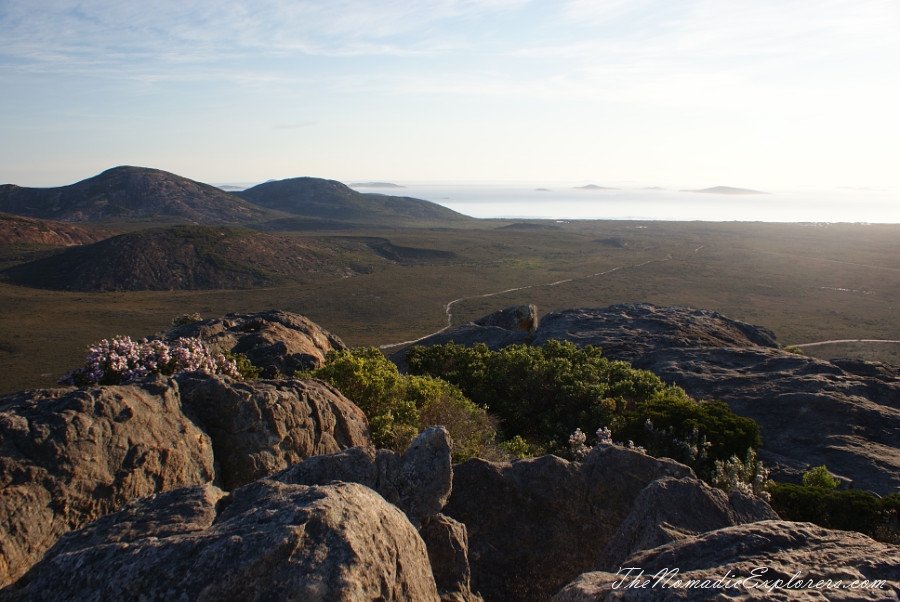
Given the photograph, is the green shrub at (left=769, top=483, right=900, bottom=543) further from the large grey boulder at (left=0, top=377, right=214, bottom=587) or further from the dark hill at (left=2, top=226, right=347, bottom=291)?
the dark hill at (left=2, top=226, right=347, bottom=291)

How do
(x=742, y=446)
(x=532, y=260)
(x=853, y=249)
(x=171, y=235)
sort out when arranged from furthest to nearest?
(x=853, y=249), (x=532, y=260), (x=171, y=235), (x=742, y=446)

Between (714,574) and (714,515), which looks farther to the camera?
(714,515)

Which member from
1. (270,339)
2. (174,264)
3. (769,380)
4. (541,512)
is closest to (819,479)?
(541,512)

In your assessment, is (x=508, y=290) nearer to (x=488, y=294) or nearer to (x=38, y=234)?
(x=488, y=294)

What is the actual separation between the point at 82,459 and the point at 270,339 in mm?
7082

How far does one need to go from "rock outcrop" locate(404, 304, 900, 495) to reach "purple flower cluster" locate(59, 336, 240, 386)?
9734mm

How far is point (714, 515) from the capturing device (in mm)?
5102

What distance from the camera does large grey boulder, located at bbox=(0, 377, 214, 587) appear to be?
4.29 meters

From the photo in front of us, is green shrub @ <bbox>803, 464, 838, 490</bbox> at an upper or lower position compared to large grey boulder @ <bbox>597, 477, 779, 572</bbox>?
lower

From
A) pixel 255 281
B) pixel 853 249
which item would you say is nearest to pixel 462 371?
pixel 255 281

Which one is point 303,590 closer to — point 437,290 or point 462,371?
point 462,371

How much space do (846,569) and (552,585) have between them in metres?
2.65

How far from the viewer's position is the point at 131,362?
8.07 metres

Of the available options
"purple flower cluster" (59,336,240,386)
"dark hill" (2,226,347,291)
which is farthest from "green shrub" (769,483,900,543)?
"dark hill" (2,226,347,291)
